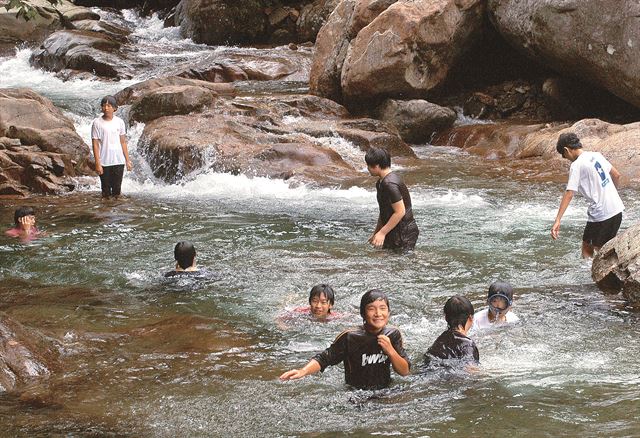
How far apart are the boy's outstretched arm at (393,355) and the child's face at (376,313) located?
0.30ft

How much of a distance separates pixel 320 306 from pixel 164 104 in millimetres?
11199

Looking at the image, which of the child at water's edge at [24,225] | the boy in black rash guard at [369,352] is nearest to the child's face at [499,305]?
the boy in black rash guard at [369,352]

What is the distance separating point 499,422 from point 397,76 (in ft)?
44.1

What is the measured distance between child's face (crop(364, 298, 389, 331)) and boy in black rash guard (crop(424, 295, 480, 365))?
2.31 feet

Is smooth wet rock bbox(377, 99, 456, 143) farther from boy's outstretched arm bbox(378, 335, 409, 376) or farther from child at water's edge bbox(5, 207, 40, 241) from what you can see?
boy's outstretched arm bbox(378, 335, 409, 376)

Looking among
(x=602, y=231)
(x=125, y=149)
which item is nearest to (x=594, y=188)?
(x=602, y=231)

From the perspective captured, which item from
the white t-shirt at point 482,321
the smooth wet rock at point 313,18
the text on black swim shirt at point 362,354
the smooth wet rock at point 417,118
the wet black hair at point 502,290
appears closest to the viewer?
the text on black swim shirt at point 362,354

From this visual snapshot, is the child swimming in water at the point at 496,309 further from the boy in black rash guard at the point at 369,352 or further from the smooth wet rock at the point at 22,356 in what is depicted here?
the smooth wet rock at the point at 22,356

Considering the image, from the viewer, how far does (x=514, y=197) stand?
13.0 metres

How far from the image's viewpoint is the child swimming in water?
699cm

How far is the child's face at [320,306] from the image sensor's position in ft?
23.5

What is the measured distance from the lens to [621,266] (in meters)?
7.89

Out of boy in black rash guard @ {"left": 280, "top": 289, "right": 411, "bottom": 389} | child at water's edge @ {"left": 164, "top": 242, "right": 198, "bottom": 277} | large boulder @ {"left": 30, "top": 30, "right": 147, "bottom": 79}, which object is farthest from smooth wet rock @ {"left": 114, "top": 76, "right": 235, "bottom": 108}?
boy in black rash guard @ {"left": 280, "top": 289, "right": 411, "bottom": 389}

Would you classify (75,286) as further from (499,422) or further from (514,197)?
(514,197)
